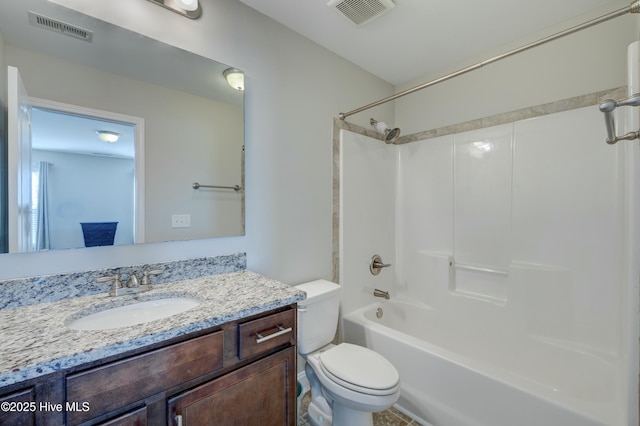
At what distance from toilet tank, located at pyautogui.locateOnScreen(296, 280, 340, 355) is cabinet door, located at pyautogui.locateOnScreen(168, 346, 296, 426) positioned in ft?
1.39

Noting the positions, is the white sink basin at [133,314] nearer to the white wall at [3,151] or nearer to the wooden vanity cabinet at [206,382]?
the wooden vanity cabinet at [206,382]

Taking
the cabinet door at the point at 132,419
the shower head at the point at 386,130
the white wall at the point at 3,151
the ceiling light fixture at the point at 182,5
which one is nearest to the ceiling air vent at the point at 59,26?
the white wall at the point at 3,151

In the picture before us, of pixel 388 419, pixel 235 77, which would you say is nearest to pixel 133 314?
pixel 235 77

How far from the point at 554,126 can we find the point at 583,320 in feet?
4.11

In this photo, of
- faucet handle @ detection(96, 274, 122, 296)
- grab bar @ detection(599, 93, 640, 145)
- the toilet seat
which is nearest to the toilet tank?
the toilet seat

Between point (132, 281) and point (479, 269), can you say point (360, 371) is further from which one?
point (479, 269)

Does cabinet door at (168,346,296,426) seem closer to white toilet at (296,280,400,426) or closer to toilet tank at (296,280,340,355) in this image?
white toilet at (296,280,400,426)

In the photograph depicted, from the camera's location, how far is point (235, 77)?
1.55 metres

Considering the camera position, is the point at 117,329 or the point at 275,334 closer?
the point at 117,329

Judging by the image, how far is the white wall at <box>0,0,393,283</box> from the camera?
4.08ft

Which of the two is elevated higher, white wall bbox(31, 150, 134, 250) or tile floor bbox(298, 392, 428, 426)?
white wall bbox(31, 150, 134, 250)

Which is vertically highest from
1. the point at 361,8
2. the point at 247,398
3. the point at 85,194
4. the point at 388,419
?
the point at 361,8

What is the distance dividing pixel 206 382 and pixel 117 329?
0.32 metres

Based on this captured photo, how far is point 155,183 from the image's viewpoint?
1.30 m
